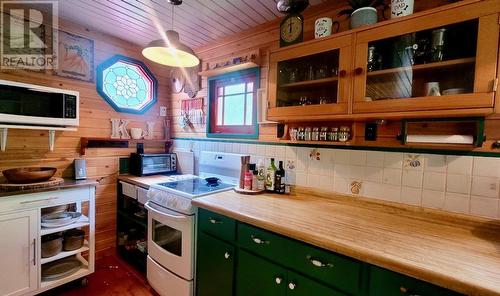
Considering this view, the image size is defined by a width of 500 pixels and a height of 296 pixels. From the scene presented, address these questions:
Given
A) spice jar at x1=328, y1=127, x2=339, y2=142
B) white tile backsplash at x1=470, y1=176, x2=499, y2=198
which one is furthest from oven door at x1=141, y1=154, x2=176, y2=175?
white tile backsplash at x1=470, y1=176, x2=499, y2=198

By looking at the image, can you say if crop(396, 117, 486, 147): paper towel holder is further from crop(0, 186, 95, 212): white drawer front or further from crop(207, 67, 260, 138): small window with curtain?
crop(0, 186, 95, 212): white drawer front

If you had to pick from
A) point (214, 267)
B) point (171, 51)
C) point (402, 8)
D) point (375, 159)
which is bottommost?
point (214, 267)

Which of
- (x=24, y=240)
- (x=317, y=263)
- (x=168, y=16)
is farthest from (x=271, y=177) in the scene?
(x=24, y=240)

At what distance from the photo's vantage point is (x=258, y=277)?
131cm

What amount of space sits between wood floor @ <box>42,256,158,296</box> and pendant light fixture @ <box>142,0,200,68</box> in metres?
1.97

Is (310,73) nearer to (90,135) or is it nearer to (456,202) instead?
(456,202)

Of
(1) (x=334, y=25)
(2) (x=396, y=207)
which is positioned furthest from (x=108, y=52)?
(2) (x=396, y=207)

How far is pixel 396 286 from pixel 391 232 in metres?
0.31

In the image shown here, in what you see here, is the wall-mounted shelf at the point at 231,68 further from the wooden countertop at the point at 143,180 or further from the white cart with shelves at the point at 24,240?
the white cart with shelves at the point at 24,240

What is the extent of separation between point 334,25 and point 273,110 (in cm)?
78

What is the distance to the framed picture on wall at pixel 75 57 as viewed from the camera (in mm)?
2123

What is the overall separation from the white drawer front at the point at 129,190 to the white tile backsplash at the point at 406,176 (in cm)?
146

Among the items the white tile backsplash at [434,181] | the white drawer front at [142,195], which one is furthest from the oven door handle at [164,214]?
the white tile backsplash at [434,181]

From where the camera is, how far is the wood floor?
196 cm
